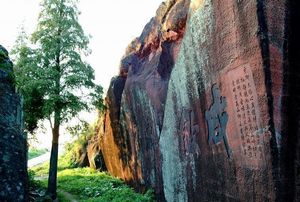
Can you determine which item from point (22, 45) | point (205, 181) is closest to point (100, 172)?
point (22, 45)

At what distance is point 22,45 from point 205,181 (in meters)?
9.29

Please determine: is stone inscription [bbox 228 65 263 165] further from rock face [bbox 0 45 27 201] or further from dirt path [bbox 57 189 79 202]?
dirt path [bbox 57 189 79 202]

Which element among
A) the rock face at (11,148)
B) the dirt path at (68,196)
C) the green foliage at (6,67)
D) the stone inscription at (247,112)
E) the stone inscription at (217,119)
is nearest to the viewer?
the rock face at (11,148)

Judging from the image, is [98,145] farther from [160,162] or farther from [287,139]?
[287,139]

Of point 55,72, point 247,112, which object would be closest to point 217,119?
point 247,112

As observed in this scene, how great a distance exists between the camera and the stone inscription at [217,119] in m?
5.86

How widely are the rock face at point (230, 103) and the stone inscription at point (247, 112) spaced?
2cm

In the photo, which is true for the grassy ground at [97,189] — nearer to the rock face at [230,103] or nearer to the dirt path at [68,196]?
the dirt path at [68,196]

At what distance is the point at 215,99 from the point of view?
6.10 m

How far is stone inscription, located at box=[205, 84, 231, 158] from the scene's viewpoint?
5.86m

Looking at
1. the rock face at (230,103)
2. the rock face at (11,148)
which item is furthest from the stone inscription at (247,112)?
the rock face at (11,148)

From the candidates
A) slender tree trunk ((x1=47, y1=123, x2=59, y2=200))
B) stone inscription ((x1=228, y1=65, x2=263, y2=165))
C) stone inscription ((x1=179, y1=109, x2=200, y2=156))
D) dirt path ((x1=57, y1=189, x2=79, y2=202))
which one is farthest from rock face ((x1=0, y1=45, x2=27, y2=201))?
dirt path ((x1=57, y1=189, x2=79, y2=202))

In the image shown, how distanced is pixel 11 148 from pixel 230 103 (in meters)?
3.45

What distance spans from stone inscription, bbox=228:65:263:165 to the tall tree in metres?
7.83
